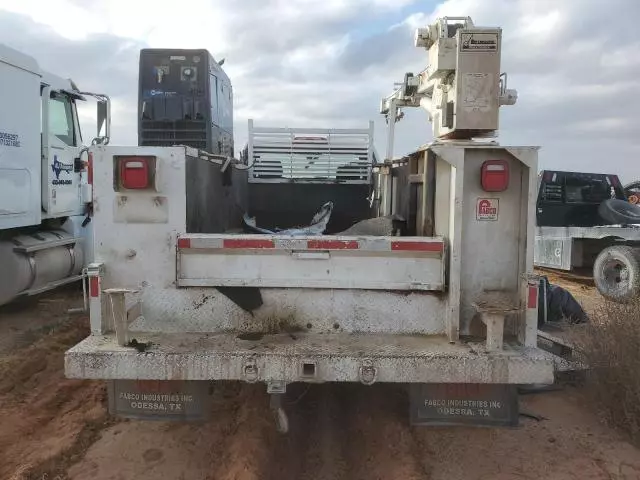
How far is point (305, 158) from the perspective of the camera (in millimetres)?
6270

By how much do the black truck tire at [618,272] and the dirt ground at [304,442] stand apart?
A: 537 cm

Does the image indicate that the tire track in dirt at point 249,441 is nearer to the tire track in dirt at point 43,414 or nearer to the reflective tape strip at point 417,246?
the tire track in dirt at point 43,414

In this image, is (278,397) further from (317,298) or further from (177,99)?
(177,99)

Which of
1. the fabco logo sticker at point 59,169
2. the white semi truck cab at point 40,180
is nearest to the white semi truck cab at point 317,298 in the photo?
the white semi truck cab at point 40,180

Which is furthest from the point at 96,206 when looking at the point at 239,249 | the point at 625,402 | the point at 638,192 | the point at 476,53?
the point at 638,192

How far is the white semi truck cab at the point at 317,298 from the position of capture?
10.5 ft

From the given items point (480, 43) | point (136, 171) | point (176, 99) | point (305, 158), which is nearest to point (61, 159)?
point (176, 99)

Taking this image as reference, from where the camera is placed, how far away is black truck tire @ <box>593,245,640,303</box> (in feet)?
31.5

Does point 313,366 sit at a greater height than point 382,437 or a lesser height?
greater

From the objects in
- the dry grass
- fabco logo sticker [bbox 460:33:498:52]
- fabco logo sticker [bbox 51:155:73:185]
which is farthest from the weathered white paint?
fabco logo sticker [bbox 51:155:73:185]

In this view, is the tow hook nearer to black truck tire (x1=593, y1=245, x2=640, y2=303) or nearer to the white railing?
the white railing

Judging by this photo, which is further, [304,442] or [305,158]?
[305,158]

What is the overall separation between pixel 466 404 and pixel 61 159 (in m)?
7.61

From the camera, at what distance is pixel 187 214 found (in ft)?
11.8
